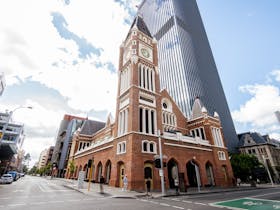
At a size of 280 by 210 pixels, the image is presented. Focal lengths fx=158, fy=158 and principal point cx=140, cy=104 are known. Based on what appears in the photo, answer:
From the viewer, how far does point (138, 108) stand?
931 inches

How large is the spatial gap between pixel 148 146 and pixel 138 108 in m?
5.68

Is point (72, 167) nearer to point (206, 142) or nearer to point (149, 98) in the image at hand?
point (149, 98)

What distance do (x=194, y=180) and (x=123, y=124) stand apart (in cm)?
1561

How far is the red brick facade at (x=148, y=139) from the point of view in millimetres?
20875

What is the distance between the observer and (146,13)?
400 ft

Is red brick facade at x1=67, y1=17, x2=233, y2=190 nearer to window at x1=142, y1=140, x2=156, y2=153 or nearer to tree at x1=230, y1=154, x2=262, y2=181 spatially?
window at x1=142, y1=140, x2=156, y2=153

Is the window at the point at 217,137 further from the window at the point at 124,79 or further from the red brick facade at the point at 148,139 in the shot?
the window at the point at 124,79

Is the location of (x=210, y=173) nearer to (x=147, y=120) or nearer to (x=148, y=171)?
(x=148, y=171)

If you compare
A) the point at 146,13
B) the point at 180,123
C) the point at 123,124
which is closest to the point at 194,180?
the point at 180,123

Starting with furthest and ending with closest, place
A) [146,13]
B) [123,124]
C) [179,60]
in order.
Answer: [146,13] → [179,60] → [123,124]

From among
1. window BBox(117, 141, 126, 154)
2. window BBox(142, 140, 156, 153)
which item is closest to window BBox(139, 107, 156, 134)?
window BBox(142, 140, 156, 153)

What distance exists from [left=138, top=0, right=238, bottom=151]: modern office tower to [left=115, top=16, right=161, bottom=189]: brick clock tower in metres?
42.6

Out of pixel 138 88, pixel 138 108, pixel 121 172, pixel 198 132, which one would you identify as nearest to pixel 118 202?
pixel 121 172

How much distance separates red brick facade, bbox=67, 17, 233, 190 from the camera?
2088 centimetres
